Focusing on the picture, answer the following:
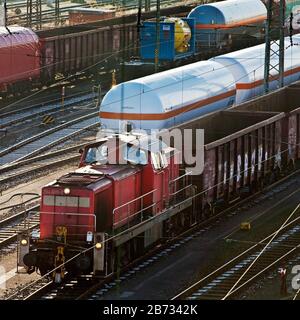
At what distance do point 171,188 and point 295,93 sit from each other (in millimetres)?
14678

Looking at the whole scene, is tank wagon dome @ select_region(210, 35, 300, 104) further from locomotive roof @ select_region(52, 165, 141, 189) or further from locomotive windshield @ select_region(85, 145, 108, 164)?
locomotive roof @ select_region(52, 165, 141, 189)

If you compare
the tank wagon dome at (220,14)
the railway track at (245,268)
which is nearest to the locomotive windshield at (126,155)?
the railway track at (245,268)

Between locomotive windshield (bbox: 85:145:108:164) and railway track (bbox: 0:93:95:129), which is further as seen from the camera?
railway track (bbox: 0:93:95:129)

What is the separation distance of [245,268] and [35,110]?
23937 millimetres

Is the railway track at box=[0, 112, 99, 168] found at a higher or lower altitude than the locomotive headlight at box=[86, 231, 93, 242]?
lower

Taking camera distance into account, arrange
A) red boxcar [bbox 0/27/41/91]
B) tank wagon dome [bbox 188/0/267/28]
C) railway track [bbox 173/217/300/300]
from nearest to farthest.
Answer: railway track [bbox 173/217/300/300], red boxcar [bbox 0/27/41/91], tank wagon dome [bbox 188/0/267/28]

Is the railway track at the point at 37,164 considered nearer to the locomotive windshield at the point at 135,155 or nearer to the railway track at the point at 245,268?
the railway track at the point at 245,268

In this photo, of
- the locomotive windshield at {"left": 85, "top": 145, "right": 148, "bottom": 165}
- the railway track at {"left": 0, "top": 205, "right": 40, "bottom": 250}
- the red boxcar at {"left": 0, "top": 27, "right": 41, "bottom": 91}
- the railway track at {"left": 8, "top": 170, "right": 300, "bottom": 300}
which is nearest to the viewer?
the railway track at {"left": 8, "top": 170, "right": 300, "bottom": 300}

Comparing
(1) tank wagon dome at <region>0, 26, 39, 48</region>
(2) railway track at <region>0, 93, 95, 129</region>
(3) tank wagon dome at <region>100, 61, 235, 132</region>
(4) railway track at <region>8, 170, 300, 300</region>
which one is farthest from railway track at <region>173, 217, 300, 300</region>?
(1) tank wagon dome at <region>0, 26, 39, 48</region>

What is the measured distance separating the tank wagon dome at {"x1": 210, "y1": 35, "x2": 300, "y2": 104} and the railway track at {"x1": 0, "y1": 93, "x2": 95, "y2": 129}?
7254 mm

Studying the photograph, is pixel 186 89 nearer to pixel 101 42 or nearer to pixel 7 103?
pixel 7 103

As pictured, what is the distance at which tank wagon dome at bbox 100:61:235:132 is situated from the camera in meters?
32.4

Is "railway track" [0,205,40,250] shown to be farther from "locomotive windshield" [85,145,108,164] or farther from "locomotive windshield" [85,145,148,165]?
"locomotive windshield" [85,145,148,165]

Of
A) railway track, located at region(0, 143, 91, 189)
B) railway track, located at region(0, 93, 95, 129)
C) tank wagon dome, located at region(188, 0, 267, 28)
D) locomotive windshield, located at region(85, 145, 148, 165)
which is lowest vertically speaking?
railway track, located at region(0, 93, 95, 129)
